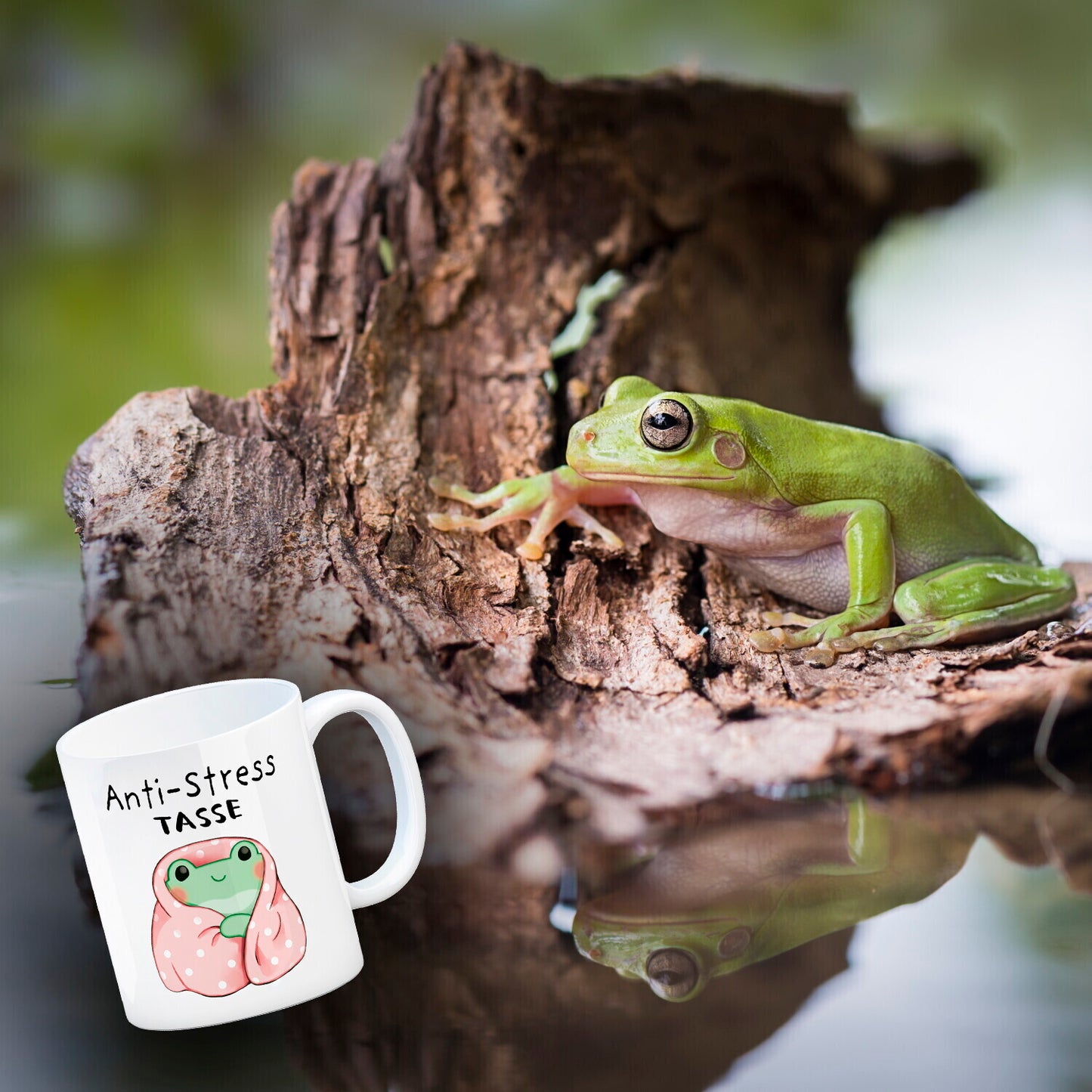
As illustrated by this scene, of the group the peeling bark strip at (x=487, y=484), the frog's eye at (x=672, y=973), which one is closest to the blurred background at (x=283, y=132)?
the peeling bark strip at (x=487, y=484)

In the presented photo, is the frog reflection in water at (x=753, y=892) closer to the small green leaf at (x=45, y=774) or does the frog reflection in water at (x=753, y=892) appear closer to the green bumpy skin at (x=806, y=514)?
the green bumpy skin at (x=806, y=514)

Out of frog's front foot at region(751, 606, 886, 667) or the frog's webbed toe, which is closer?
frog's front foot at region(751, 606, 886, 667)

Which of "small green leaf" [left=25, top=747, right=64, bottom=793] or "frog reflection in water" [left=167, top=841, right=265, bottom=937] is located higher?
"small green leaf" [left=25, top=747, right=64, bottom=793]

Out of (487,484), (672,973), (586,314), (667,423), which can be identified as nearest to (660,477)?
(667,423)

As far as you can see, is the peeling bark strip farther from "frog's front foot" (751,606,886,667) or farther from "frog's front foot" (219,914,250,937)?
"frog's front foot" (219,914,250,937)

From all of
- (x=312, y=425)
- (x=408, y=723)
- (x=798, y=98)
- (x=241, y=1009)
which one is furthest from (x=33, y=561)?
(x=798, y=98)

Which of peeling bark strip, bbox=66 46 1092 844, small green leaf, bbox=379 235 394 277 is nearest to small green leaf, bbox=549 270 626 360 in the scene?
peeling bark strip, bbox=66 46 1092 844

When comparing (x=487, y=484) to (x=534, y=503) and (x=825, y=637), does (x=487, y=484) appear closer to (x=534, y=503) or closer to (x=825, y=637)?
(x=534, y=503)
